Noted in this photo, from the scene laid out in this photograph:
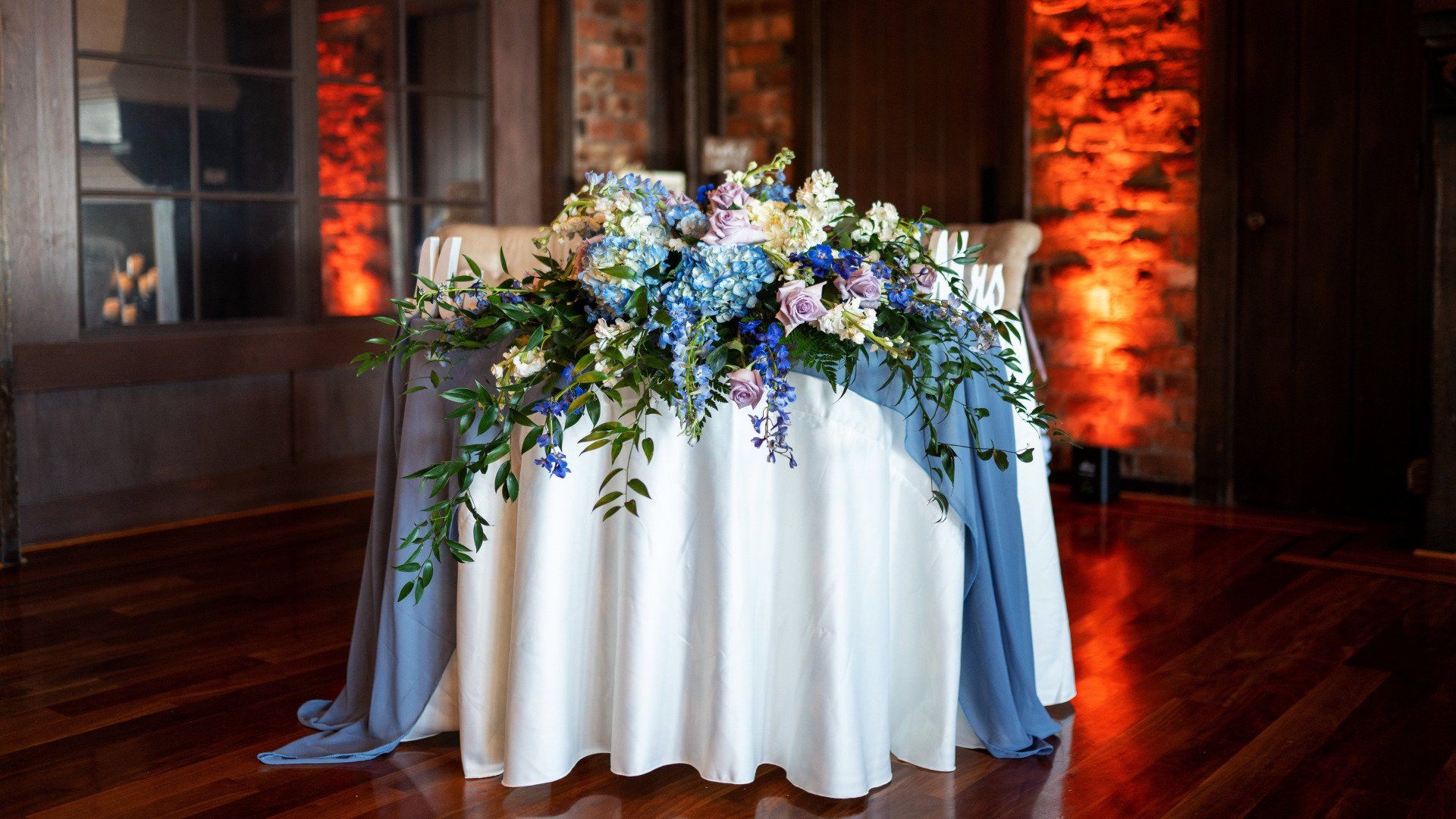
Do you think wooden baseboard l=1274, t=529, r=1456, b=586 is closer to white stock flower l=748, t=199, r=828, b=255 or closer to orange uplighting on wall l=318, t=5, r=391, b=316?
white stock flower l=748, t=199, r=828, b=255

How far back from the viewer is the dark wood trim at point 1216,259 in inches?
187

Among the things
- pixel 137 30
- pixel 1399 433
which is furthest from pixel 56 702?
pixel 1399 433

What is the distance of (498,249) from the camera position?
332 centimetres

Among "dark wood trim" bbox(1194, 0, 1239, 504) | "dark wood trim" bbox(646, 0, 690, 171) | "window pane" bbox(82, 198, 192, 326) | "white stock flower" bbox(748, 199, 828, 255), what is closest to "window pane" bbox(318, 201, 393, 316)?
"window pane" bbox(82, 198, 192, 326)

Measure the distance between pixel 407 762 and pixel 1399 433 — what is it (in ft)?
11.9

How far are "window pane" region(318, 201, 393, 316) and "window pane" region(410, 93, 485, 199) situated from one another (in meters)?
0.26

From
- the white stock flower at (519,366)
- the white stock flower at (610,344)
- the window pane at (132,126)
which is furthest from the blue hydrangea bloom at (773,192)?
the window pane at (132,126)

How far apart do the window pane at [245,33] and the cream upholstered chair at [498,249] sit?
5.58ft

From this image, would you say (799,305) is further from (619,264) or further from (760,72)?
(760,72)

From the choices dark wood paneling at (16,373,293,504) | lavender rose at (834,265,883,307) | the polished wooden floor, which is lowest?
the polished wooden floor

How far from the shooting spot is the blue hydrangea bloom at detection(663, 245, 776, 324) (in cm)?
213

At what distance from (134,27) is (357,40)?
903 millimetres

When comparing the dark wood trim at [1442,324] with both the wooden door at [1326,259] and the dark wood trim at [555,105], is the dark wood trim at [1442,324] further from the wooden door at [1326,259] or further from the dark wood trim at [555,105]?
the dark wood trim at [555,105]

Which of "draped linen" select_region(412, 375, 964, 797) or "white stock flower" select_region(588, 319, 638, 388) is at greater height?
"white stock flower" select_region(588, 319, 638, 388)
